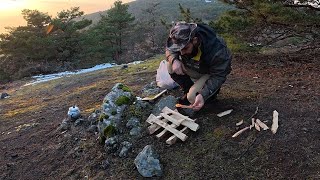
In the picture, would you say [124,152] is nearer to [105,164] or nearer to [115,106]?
[105,164]

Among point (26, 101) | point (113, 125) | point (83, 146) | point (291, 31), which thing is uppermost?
point (291, 31)

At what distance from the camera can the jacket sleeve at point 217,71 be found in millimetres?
4633

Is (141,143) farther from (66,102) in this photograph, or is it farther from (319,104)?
(66,102)

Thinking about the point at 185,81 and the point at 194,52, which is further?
the point at 185,81

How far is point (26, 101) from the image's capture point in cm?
1152

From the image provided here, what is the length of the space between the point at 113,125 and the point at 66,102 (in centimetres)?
469

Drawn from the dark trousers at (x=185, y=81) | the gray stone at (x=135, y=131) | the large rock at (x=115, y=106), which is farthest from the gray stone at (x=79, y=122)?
the dark trousers at (x=185, y=81)

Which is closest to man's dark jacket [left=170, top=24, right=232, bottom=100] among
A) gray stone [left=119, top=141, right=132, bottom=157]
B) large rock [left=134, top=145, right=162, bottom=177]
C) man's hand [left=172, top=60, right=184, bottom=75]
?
man's hand [left=172, top=60, right=184, bottom=75]

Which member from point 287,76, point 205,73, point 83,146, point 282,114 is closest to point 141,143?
point 83,146

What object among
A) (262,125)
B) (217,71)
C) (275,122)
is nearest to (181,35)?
(217,71)

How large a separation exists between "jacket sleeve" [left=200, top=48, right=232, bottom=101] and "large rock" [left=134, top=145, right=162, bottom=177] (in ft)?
3.63

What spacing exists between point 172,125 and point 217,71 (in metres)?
1.10

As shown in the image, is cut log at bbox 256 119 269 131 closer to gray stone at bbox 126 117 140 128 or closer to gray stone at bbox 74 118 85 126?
gray stone at bbox 126 117 140 128

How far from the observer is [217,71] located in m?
4.73
